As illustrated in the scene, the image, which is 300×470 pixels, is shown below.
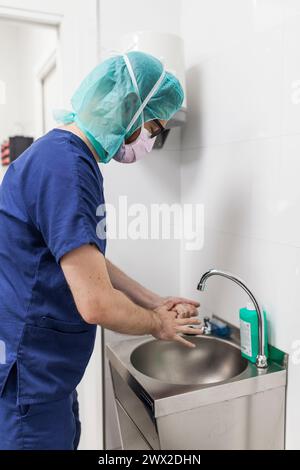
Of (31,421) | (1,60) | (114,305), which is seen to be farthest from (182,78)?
(1,60)

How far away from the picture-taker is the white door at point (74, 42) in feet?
4.66

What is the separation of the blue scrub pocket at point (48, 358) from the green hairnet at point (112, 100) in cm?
42

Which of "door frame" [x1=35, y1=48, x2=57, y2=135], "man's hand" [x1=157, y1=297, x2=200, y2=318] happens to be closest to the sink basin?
"man's hand" [x1=157, y1=297, x2=200, y2=318]

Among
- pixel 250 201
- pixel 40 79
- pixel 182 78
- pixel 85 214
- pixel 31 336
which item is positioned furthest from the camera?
pixel 40 79

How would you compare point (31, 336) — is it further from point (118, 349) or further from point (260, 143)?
point (260, 143)

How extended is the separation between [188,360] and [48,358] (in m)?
0.62

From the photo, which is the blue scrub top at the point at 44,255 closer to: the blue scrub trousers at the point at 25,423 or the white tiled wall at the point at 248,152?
the blue scrub trousers at the point at 25,423

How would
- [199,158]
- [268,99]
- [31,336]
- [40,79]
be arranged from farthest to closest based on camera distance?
1. [40,79]
2. [199,158]
3. [268,99]
4. [31,336]

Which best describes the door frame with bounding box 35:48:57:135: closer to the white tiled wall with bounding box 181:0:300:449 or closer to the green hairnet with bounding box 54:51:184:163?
the white tiled wall with bounding box 181:0:300:449

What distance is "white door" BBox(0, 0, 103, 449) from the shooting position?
1422 millimetres

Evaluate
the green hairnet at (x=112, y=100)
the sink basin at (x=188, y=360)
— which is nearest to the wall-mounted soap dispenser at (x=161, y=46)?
the green hairnet at (x=112, y=100)

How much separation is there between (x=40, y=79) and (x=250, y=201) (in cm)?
163

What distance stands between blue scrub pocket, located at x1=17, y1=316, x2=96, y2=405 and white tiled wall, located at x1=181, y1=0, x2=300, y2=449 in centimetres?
56

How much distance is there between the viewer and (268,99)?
1.17 metres
